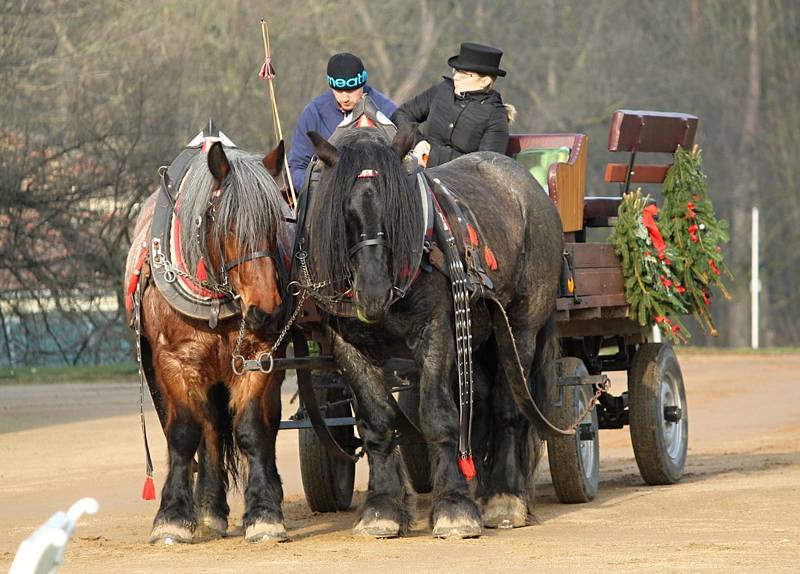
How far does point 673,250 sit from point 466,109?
1.73 metres

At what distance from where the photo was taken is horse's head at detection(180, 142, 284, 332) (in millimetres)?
6668

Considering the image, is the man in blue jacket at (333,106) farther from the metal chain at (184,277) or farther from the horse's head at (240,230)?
the metal chain at (184,277)

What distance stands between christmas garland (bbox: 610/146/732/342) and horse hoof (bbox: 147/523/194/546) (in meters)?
3.40

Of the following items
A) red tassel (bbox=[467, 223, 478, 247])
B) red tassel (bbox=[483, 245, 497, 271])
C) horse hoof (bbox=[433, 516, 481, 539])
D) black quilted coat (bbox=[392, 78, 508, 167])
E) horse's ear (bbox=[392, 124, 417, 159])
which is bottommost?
horse hoof (bbox=[433, 516, 481, 539])

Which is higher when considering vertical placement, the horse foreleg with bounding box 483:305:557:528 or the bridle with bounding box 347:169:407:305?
the bridle with bounding box 347:169:407:305

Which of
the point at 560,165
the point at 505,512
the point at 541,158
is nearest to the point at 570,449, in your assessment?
the point at 505,512

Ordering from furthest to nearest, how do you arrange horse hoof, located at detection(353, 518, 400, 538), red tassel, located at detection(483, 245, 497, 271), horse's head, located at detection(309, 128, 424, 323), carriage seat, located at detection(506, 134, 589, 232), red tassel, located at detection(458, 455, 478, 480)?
carriage seat, located at detection(506, 134, 589, 232)
red tassel, located at detection(483, 245, 497, 271)
horse hoof, located at detection(353, 518, 400, 538)
red tassel, located at detection(458, 455, 478, 480)
horse's head, located at detection(309, 128, 424, 323)

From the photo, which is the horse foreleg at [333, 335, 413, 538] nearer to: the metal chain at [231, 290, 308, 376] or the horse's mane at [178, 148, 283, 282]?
the metal chain at [231, 290, 308, 376]

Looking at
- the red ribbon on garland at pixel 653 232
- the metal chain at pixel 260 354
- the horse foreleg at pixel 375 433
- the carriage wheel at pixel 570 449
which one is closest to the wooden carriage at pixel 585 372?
the carriage wheel at pixel 570 449

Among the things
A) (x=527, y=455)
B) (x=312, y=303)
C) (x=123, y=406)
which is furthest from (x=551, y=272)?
(x=123, y=406)

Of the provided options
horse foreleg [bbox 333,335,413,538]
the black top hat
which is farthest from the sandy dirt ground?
the black top hat

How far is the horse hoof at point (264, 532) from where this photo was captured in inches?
277

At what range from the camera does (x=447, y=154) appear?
28.9 feet

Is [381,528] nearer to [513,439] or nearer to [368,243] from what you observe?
[513,439]
